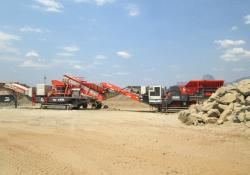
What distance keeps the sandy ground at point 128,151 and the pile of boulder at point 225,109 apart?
93 centimetres

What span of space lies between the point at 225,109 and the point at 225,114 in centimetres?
83

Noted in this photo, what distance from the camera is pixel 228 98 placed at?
20.7 m

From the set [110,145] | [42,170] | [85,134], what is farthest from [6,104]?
[42,170]

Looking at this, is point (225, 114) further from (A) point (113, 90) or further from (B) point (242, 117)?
(A) point (113, 90)

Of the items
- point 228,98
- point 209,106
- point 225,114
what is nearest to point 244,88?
point 228,98

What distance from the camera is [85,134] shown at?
1628 centimetres

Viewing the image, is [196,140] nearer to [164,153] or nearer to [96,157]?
[164,153]

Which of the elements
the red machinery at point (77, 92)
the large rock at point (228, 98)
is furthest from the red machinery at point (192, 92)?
the large rock at point (228, 98)

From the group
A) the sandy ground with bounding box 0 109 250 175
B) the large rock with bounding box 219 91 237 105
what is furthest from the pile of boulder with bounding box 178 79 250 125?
the sandy ground with bounding box 0 109 250 175

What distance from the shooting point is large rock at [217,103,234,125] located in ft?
59.9

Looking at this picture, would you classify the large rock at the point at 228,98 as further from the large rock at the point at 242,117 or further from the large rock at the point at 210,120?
the large rock at the point at 242,117

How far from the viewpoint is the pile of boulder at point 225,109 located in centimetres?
1827

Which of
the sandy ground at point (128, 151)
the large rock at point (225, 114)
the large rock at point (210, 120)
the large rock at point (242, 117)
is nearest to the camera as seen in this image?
the sandy ground at point (128, 151)

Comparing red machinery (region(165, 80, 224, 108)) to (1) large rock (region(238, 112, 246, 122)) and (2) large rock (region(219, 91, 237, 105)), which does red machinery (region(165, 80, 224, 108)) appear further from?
(1) large rock (region(238, 112, 246, 122))
